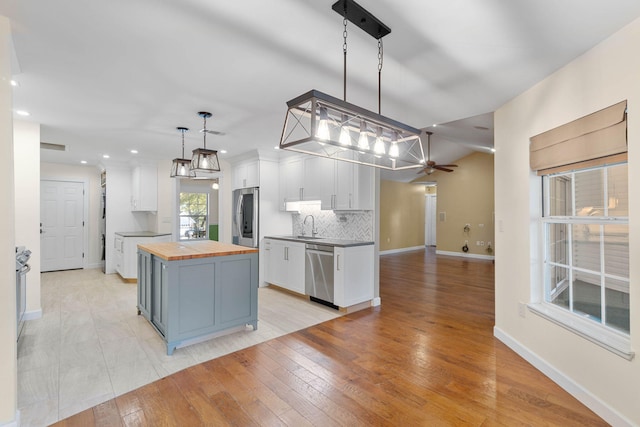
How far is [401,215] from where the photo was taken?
10570 mm

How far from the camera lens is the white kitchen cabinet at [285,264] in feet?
15.4

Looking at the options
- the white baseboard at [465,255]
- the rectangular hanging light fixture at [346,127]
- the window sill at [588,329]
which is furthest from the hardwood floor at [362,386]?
the white baseboard at [465,255]

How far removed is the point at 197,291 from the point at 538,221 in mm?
3197

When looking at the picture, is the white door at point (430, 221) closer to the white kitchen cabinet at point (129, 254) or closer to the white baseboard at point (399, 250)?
the white baseboard at point (399, 250)

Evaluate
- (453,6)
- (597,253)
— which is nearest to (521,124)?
(597,253)

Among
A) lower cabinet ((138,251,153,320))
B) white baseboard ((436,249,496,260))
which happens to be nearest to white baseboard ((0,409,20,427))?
lower cabinet ((138,251,153,320))

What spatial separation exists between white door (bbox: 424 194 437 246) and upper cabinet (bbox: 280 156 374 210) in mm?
8160

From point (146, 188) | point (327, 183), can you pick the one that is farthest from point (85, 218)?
point (327, 183)

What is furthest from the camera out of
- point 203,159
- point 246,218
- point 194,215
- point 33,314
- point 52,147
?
point 194,215

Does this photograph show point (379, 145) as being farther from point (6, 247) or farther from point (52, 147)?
point (52, 147)

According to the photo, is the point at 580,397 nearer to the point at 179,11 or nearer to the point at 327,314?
the point at 327,314

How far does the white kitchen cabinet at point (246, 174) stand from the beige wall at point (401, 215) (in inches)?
204

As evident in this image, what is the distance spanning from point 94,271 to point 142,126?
4511mm

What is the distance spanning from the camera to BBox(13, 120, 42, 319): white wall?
3672mm
